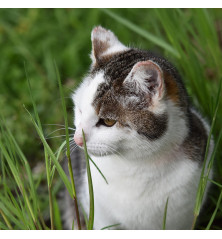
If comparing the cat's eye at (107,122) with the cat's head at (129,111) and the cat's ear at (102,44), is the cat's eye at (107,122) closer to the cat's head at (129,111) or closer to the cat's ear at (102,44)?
the cat's head at (129,111)

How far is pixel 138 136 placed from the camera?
59.8 inches

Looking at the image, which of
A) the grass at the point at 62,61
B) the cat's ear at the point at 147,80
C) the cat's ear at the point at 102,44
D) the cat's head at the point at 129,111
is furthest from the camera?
the grass at the point at 62,61

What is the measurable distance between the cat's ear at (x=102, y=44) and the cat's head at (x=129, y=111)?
180mm

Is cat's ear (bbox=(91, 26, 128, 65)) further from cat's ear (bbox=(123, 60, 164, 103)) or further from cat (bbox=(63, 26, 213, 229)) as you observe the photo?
cat's ear (bbox=(123, 60, 164, 103))

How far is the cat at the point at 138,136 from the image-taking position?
1.51 m

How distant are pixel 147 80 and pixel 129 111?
0.49ft

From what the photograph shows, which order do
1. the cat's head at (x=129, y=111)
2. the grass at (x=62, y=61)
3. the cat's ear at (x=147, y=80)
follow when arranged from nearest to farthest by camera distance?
the cat's ear at (x=147, y=80) < the cat's head at (x=129, y=111) < the grass at (x=62, y=61)

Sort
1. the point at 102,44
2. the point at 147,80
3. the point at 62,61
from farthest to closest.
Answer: the point at 62,61, the point at 102,44, the point at 147,80

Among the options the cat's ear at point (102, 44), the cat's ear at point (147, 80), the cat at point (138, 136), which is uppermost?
the cat's ear at point (102, 44)

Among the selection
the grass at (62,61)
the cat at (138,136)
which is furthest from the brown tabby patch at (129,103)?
the grass at (62,61)

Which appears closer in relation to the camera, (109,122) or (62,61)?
(109,122)

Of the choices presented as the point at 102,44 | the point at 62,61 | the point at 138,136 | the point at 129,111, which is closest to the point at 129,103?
the point at 129,111

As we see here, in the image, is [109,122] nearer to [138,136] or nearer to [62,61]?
[138,136]

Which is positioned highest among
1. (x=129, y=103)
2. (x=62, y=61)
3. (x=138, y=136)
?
(x=62, y=61)
